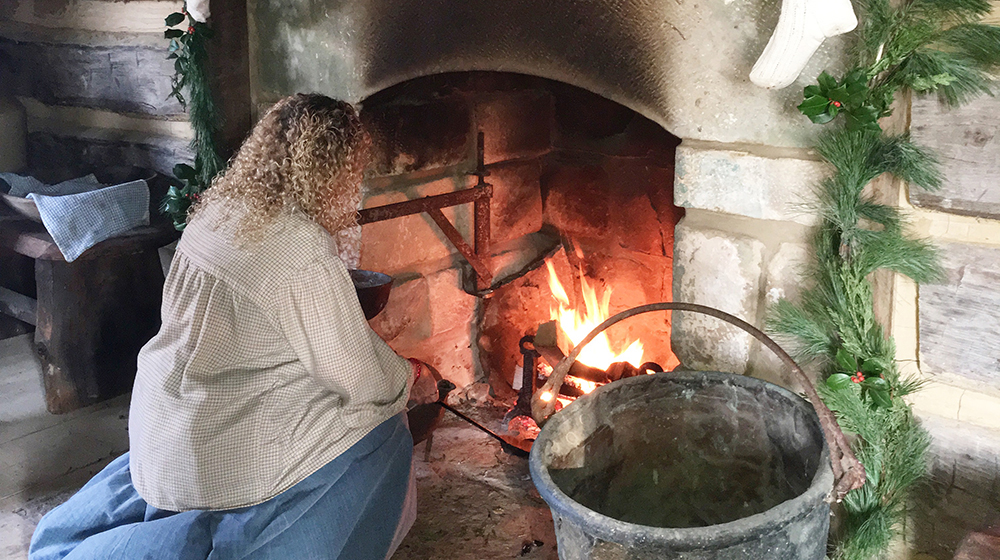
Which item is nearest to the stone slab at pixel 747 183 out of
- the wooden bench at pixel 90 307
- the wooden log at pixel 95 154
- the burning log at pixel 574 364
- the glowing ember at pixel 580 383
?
the burning log at pixel 574 364

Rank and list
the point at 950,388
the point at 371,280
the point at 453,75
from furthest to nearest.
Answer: the point at 453,75 → the point at 371,280 → the point at 950,388

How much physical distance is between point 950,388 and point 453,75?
6.26ft

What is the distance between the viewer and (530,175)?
326 centimetres

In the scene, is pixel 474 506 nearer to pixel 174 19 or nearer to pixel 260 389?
pixel 260 389

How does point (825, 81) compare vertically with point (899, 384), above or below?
above

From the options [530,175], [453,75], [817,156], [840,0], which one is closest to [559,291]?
[530,175]

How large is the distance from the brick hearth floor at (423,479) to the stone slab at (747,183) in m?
1.04

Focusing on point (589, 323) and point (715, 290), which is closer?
point (715, 290)

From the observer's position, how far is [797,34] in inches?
61.0

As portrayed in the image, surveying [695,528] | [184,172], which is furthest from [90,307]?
[695,528]

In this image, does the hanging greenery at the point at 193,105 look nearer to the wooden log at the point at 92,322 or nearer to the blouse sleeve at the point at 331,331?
the wooden log at the point at 92,322

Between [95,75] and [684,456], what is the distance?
2900mm

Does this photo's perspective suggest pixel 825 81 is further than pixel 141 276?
No

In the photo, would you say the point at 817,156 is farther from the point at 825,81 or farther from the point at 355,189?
the point at 355,189
